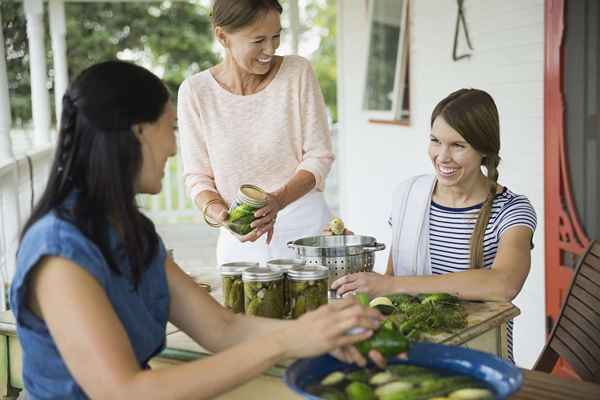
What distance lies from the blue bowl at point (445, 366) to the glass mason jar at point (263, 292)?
0.47m

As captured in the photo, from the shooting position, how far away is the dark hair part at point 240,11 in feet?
8.80

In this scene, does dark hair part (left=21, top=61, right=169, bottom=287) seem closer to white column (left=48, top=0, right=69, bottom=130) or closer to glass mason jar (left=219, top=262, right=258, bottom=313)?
glass mason jar (left=219, top=262, right=258, bottom=313)

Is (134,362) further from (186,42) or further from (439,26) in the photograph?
→ (186,42)

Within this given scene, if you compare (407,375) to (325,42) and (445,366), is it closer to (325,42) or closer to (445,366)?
(445,366)

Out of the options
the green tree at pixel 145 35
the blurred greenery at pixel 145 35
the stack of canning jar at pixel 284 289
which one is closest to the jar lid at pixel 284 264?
the stack of canning jar at pixel 284 289

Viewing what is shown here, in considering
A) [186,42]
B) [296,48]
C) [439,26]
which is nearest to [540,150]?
[439,26]

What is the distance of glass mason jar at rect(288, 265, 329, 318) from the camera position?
2.00m

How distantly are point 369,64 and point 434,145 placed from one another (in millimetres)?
3813

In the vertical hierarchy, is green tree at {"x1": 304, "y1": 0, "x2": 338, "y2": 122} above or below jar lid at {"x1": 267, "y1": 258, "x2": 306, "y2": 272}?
above

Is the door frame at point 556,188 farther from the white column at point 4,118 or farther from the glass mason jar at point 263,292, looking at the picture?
the white column at point 4,118

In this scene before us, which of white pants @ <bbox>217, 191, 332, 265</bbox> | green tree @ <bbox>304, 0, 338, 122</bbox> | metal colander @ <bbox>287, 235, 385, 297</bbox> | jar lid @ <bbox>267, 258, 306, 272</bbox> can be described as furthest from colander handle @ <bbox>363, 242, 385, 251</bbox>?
green tree @ <bbox>304, 0, 338, 122</bbox>

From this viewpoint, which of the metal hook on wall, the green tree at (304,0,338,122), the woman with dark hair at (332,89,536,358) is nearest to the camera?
the woman with dark hair at (332,89,536,358)

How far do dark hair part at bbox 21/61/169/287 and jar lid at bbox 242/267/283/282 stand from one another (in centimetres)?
47

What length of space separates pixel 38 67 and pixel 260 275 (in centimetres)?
456
